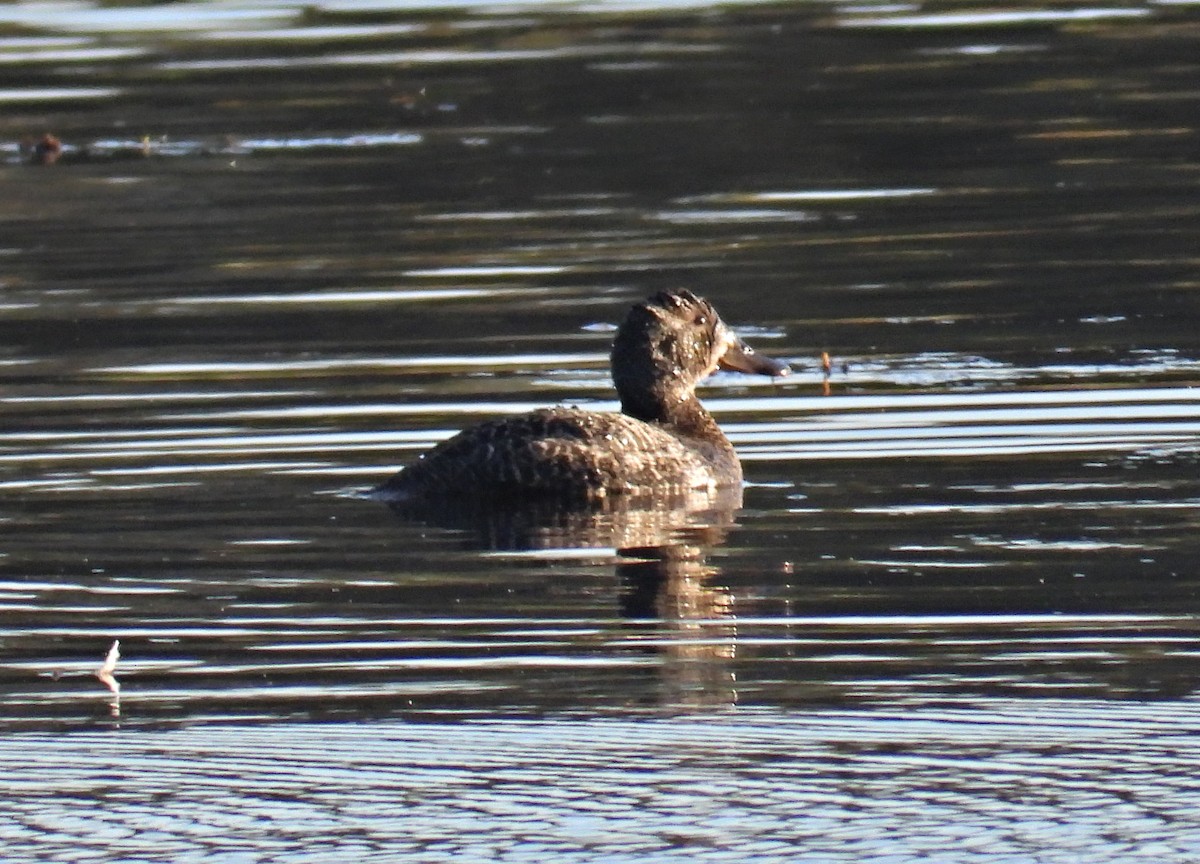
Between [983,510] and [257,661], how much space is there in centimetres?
304

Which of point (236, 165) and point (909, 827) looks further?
point (236, 165)

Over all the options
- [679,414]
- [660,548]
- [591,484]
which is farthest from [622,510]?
[679,414]

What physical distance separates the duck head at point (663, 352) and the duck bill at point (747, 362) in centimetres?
14

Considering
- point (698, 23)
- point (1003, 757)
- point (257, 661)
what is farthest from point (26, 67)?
point (1003, 757)

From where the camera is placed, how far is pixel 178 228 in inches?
770

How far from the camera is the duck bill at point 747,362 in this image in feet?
43.0

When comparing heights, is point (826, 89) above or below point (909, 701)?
above

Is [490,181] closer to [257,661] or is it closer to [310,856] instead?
[257,661]

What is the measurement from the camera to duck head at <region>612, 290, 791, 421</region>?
12734mm

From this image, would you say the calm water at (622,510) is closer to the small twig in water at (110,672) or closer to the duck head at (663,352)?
the small twig in water at (110,672)

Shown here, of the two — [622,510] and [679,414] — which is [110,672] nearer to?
[622,510]

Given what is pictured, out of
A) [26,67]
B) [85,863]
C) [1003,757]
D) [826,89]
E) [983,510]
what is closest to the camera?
[85,863]

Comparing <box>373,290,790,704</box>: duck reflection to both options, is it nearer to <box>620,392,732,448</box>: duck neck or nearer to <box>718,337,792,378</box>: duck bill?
<box>620,392,732,448</box>: duck neck

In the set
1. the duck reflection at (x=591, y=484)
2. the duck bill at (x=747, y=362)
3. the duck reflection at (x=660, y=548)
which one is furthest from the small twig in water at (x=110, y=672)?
the duck bill at (x=747, y=362)
